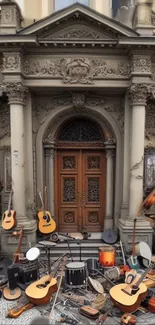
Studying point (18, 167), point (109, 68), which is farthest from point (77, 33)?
point (18, 167)

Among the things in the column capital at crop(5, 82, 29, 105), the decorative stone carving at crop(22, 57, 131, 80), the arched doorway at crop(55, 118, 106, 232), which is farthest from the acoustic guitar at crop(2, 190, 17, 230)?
the decorative stone carving at crop(22, 57, 131, 80)

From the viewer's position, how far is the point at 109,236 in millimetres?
6461

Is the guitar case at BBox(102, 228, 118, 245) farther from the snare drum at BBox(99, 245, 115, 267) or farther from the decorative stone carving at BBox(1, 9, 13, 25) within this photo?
the decorative stone carving at BBox(1, 9, 13, 25)

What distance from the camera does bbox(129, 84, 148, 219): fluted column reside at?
576 cm

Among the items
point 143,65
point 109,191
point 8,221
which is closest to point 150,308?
point 109,191

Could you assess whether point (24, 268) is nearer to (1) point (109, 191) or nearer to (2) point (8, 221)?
(2) point (8, 221)

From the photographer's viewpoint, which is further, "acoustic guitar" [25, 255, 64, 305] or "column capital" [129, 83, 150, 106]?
"column capital" [129, 83, 150, 106]

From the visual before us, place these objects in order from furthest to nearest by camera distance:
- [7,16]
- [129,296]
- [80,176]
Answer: [80,176] < [7,16] < [129,296]

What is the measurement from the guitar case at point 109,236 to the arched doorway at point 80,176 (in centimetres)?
46

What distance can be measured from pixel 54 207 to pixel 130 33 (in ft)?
16.5

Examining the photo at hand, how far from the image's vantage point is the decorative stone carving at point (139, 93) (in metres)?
5.70

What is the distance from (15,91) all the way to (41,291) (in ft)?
14.6

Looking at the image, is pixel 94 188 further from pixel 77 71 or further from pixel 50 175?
pixel 77 71

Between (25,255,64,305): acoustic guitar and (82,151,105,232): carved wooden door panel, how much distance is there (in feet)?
9.14
